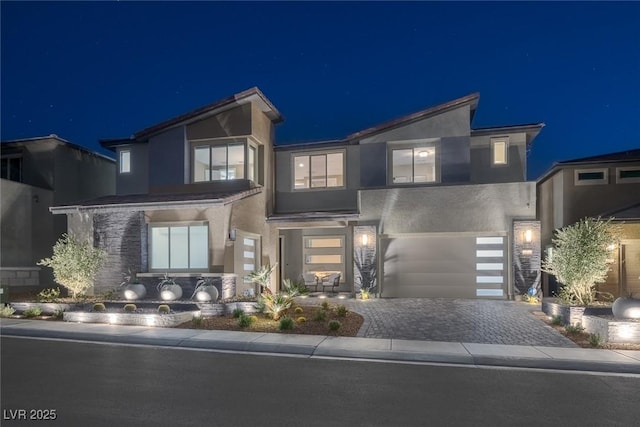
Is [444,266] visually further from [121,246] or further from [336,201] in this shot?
[121,246]

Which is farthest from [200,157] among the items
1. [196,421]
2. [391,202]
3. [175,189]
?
[196,421]

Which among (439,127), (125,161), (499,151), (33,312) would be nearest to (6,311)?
(33,312)

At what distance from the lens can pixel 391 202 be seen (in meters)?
16.3

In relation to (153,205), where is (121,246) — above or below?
below

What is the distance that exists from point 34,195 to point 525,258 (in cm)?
2228

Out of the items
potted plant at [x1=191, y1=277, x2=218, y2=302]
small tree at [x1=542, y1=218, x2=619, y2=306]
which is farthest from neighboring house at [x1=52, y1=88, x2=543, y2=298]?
small tree at [x1=542, y1=218, x2=619, y2=306]

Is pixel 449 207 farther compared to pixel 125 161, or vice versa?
pixel 125 161

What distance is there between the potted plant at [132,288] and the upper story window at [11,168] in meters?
10.2

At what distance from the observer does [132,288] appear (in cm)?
1385

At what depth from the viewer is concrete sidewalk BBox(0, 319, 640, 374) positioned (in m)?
7.34

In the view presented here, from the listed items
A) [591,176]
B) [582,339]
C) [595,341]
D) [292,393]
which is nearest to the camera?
[292,393]

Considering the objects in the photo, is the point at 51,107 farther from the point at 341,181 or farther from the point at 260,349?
the point at 260,349

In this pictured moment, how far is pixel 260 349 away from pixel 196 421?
12.4 feet

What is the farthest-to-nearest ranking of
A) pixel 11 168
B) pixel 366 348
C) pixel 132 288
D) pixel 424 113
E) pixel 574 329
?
pixel 11 168 → pixel 424 113 → pixel 132 288 → pixel 574 329 → pixel 366 348
